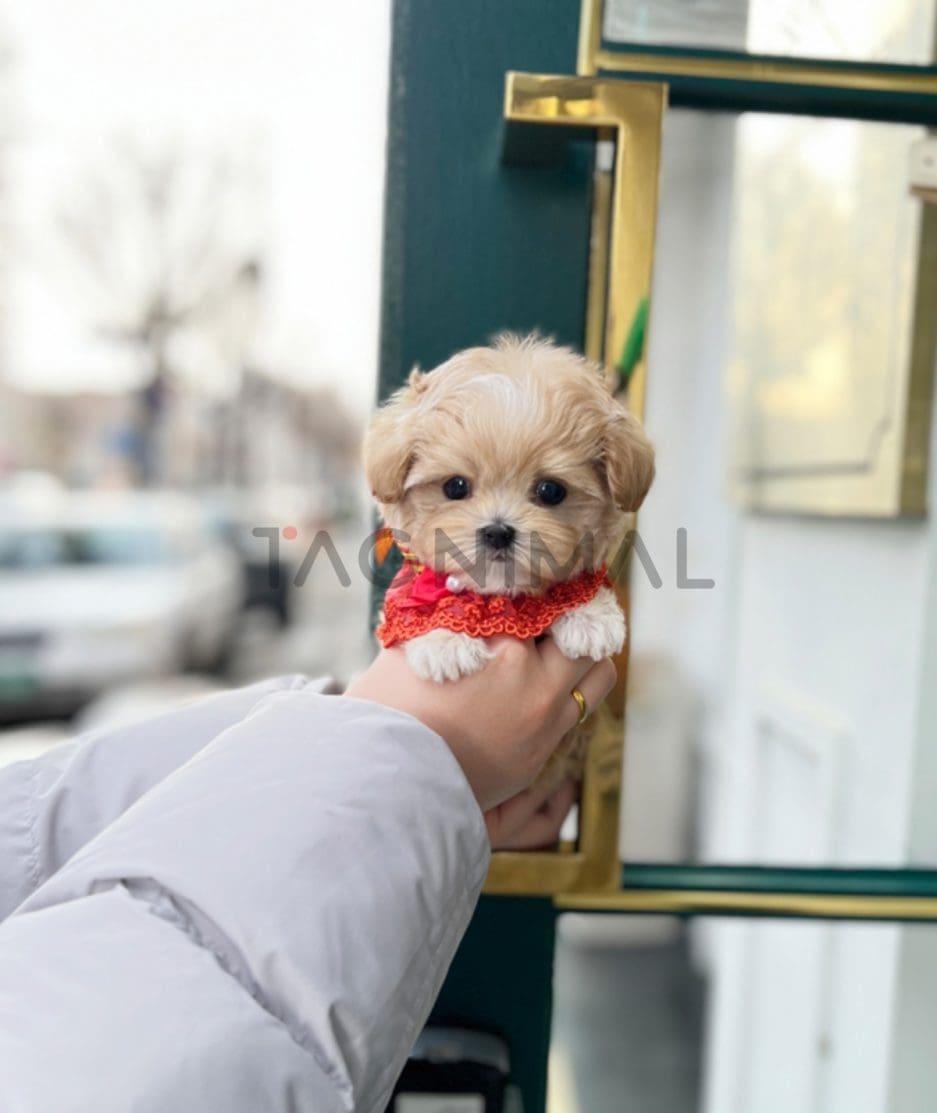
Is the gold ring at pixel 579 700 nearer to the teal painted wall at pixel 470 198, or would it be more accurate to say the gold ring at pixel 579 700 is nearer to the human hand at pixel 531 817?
the human hand at pixel 531 817

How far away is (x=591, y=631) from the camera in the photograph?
2.17ft

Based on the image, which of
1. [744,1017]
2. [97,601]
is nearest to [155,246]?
[97,601]

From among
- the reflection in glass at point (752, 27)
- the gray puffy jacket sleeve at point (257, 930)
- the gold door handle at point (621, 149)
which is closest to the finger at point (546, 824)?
the gray puffy jacket sleeve at point (257, 930)

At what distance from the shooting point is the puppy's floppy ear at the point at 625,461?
2.16ft

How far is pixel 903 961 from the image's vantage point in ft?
3.89

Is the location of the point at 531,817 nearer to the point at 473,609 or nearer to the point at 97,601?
the point at 473,609

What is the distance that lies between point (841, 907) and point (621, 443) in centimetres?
48

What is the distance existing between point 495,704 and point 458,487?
151 mm

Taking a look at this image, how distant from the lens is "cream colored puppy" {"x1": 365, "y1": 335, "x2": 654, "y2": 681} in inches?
24.9

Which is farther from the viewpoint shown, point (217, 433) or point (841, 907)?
point (217, 433)

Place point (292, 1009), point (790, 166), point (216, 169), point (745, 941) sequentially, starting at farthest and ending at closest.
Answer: point (216, 169), point (745, 941), point (790, 166), point (292, 1009)

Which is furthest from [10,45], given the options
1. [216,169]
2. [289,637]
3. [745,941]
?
[745,941]

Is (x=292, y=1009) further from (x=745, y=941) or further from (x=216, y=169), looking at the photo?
(x=216, y=169)

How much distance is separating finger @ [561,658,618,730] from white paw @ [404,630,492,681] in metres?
0.08
